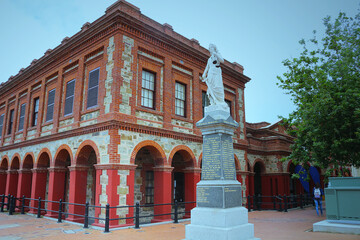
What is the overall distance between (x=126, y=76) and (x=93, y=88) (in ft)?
7.33

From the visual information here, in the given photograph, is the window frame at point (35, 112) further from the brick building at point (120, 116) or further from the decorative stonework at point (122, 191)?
the decorative stonework at point (122, 191)

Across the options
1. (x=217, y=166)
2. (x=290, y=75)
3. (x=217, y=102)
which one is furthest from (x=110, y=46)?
(x=290, y=75)

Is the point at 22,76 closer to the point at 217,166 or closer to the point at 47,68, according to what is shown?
the point at 47,68

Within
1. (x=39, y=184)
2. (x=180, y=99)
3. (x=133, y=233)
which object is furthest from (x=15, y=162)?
(x=133, y=233)

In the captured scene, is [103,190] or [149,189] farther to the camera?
[149,189]

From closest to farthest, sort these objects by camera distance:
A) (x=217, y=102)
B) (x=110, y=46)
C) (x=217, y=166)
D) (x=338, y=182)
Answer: (x=217, y=166) → (x=217, y=102) → (x=338, y=182) → (x=110, y=46)

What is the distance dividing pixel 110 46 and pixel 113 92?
248cm

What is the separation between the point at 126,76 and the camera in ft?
43.7

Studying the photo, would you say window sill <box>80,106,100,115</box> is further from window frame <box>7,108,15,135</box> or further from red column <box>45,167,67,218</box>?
window frame <box>7,108,15,135</box>

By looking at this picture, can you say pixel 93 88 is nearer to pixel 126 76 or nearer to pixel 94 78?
pixel 94 78

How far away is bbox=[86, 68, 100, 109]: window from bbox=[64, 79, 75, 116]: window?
1.77 m

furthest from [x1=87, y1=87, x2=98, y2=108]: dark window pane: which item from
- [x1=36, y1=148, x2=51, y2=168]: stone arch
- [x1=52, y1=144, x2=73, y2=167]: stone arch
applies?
[x1=36, y1=148, x2=51, y2=168]: stone arch

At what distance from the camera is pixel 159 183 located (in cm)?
1410

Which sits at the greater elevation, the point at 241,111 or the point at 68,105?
the point at 241,111
